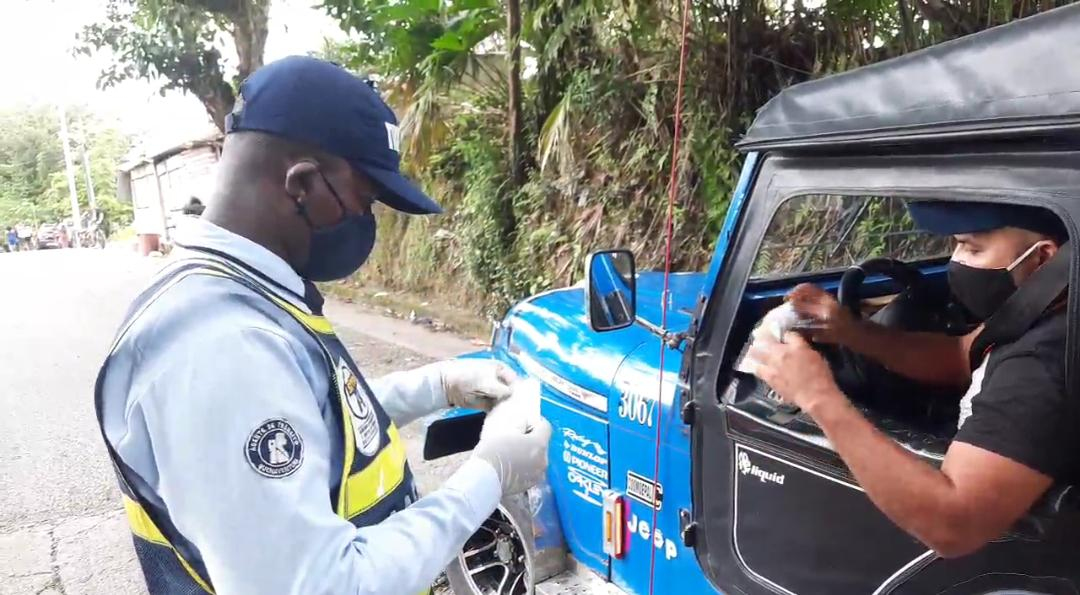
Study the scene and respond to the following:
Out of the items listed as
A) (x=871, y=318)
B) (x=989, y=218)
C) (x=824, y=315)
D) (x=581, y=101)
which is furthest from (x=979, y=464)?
(x=581, y=101)

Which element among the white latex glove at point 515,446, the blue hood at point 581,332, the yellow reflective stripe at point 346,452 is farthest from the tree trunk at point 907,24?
the yellow reflective stripe at point 346,452

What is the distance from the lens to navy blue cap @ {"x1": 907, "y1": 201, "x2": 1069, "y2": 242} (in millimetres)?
1428

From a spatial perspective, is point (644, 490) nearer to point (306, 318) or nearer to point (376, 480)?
point (376, 480)

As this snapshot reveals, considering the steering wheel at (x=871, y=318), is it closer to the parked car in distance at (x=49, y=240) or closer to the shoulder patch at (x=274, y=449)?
the shoulder patch at (x=274, y=449)

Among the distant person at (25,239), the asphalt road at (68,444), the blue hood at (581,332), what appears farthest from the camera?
the distant person at (25,239)

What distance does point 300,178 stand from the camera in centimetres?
120

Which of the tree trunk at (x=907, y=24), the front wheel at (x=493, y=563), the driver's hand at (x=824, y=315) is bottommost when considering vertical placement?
the front wheel at (x=493, y=563)

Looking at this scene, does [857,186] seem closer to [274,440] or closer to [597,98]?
[274,440]

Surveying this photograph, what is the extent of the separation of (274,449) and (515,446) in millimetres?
554

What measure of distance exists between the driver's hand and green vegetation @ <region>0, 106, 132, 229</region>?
47.6 metres

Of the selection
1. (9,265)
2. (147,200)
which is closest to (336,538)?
(9,265)

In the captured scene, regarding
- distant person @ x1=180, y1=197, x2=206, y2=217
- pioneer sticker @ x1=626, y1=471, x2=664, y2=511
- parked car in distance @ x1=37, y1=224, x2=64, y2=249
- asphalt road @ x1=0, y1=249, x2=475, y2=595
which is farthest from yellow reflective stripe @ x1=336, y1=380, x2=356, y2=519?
parked car in distance @ x1=37, y1=224, x2=64, y2=249

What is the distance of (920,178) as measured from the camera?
1.39 m

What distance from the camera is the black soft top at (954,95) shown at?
46.5 inches
